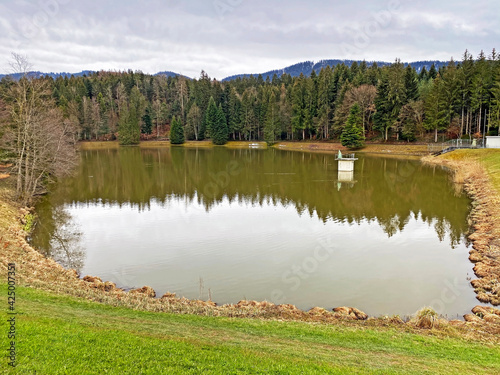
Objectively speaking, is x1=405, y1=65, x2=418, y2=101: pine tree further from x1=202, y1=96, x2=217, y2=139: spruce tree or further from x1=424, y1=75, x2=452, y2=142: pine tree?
x1=202, y1=96, x2=217, y2=139: spruce tree

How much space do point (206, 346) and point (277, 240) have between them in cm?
1206

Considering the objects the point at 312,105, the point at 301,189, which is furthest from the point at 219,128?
the point at 301,189

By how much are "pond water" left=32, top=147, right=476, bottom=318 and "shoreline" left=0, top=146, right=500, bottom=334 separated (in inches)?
31.1

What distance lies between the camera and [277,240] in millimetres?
19203

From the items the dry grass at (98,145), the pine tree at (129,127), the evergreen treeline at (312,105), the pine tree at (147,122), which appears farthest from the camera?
the pine tree at (147,122)

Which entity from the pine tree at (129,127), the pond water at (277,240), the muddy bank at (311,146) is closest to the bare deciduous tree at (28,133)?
the pond water at (277,240)

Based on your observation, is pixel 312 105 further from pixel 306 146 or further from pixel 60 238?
pixel 60 238

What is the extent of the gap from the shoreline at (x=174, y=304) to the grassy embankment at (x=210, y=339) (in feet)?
0.13

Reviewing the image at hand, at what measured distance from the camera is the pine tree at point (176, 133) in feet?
315

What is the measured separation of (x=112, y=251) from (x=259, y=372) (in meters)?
13.4

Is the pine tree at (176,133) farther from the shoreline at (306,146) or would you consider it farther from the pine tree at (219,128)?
the pine tree at (219,128)

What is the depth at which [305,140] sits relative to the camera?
8600 centimetres

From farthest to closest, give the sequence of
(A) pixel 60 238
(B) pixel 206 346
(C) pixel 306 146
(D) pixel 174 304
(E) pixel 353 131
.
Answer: (C) pixel 306 146 < (E) pixel 353 131 < (A) pixel 60 238 < (D) pixel 174 304 < (B) pixel 206 346

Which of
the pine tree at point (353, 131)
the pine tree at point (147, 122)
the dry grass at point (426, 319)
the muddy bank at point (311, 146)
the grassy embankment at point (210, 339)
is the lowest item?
the dry grass at point (426, 319)
